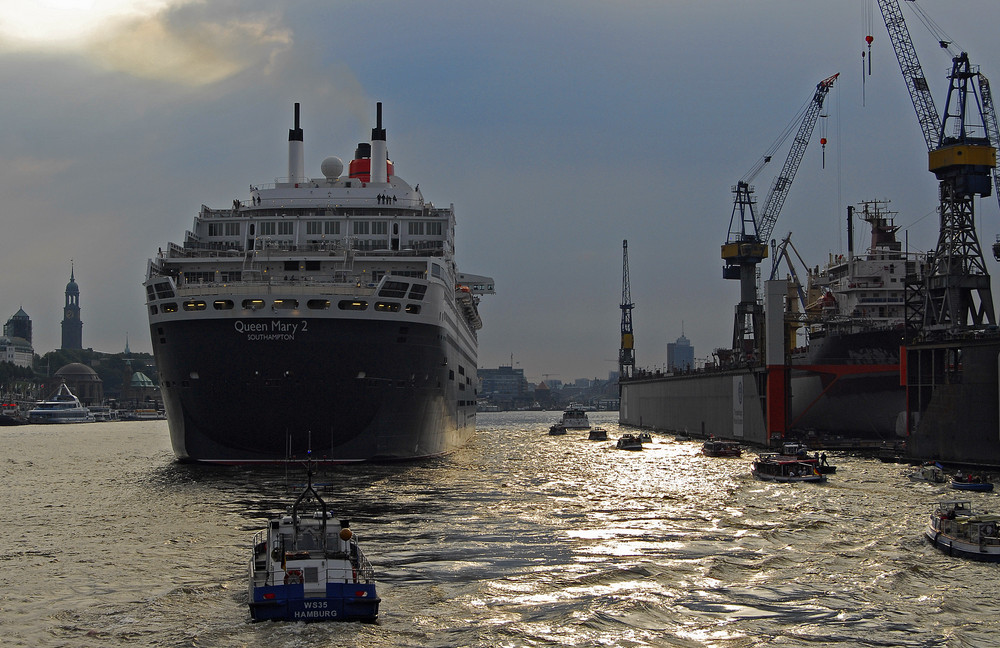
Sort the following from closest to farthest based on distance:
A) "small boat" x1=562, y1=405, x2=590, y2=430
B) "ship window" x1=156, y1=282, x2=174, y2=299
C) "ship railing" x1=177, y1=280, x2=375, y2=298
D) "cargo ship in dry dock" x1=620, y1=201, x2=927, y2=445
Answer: "ship railing" x1=177, y1=280, x2=375, y2=298
"ship window" x1=156, y1=282, x2=174, y2=299
"cargo ship in dry dock" x1=620, y1=201, x2=927, y2=445
"small boat" x1=562, y1=405, x2=590, y2=430

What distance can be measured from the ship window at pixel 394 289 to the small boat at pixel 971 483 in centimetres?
3219

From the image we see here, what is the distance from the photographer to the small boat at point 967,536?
1266 inches

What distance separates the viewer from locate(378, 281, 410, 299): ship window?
5766cm

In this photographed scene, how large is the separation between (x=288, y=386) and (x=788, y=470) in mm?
29730

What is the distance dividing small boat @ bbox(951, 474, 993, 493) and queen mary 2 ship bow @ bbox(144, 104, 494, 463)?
31.1m

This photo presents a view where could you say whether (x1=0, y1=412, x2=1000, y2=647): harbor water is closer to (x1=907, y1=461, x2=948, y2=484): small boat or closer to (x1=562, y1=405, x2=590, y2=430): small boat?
(x1=907, y1=461, x2=948, y2=484): small boat

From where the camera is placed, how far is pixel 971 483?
50.4 meters

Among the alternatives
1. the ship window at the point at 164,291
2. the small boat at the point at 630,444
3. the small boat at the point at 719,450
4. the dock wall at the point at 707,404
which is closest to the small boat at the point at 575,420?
the dock wall at the point at 707,404

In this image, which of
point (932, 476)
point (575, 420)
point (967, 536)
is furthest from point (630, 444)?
point (967, 536)

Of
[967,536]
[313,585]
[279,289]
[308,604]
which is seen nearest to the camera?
[308,604]

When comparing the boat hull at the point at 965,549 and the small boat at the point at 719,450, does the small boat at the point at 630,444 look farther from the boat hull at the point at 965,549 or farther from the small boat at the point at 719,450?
the boat hull at the point at 965,549

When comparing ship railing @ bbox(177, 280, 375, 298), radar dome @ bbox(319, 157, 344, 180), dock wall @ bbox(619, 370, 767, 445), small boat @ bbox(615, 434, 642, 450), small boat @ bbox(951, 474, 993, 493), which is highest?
radar dome @ bbox(319, 157, 344, 180)

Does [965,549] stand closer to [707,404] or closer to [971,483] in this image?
[971,483]

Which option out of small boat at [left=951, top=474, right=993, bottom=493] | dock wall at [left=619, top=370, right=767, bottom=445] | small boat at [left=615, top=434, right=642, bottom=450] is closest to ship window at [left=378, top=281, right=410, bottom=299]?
small boat at [left=951, top=474, right=993, bottom=493]
